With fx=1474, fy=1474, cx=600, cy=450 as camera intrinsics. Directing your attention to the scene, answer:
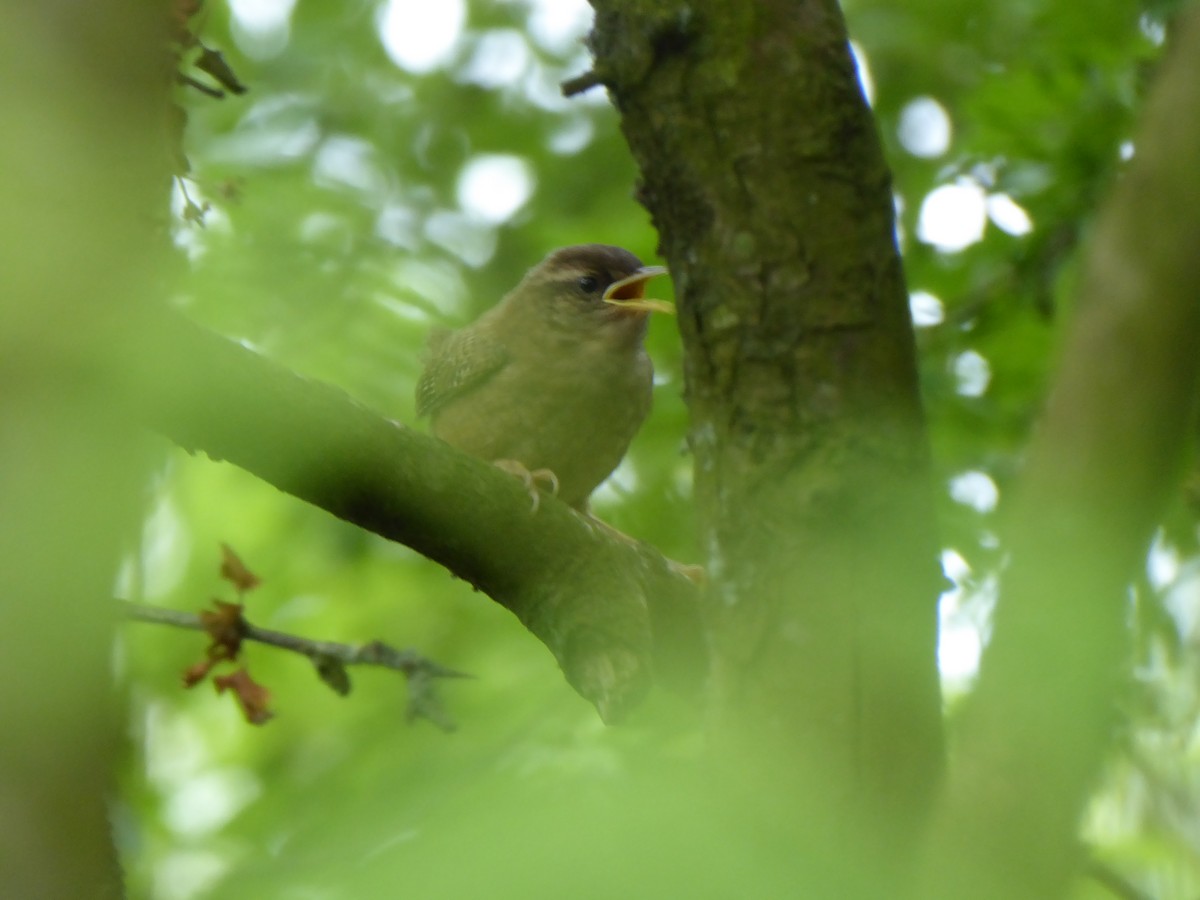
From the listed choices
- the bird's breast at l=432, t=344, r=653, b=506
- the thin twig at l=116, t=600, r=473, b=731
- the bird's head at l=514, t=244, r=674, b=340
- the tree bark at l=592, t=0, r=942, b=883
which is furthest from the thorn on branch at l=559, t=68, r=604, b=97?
the bird's head at l=514, t=244, r=674, b=340

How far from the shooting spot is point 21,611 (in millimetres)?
1398

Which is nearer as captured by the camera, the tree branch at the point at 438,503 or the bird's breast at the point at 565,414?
the tree branch at the point at 438,503

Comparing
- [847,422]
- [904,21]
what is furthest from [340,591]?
[847,422]

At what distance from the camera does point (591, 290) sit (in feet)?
18.6

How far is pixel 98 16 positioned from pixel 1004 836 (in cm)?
130

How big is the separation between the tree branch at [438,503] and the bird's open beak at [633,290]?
7.07 feet

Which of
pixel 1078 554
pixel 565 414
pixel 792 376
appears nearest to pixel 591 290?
pixel 565 414

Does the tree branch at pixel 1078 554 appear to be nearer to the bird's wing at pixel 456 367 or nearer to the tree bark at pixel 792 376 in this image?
the tree bark at pixel 792 376

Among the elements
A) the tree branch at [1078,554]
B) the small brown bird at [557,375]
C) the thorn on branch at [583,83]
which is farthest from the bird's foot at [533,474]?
the tree branch at [1078,554]

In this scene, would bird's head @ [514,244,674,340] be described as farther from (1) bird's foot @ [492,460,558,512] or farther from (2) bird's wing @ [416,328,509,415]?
(1) bird's foot @ [492,460,558,512]

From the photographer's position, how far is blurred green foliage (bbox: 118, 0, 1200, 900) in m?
4.30

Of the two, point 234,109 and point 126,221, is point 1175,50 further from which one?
point 234,109

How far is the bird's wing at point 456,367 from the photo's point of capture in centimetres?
533

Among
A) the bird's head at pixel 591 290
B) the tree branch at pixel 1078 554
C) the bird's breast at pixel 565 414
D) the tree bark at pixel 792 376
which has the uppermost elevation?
the bird's head at pixel 591 290
